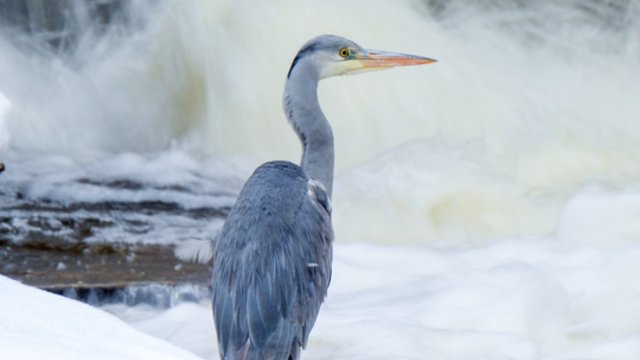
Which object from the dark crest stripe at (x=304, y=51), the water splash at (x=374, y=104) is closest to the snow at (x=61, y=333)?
the dark crest stripe at (x=304, y=51)

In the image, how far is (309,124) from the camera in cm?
495

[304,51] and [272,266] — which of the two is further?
[304,51]

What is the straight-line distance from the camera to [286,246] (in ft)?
12.9

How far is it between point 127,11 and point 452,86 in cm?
187

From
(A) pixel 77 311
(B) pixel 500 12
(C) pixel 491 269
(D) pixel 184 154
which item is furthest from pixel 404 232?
(A) pixel 77 311

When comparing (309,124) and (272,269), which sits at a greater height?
(309,124)

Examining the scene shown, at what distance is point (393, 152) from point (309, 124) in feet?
9.33

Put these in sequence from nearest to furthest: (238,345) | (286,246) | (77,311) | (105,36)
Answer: (77,311) → (238,345) → (286,246) → (105,36)

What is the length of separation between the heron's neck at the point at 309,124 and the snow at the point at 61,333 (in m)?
2.22

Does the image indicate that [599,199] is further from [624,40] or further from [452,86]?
[624,40]

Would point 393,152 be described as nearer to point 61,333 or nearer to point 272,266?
point 272,266

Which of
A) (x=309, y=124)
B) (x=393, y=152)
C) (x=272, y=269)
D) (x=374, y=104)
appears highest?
(x=374, y=104)

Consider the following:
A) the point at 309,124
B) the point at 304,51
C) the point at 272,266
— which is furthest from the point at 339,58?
the point at 272,266

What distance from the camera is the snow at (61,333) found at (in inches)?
92.0
